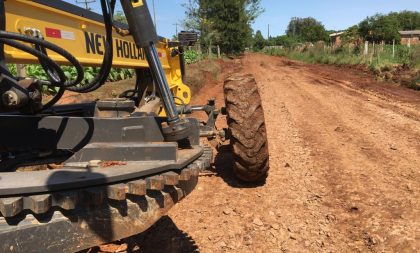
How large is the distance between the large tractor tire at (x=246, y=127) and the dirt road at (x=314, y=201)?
359 mm

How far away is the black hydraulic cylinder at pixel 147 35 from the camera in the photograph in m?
2.34

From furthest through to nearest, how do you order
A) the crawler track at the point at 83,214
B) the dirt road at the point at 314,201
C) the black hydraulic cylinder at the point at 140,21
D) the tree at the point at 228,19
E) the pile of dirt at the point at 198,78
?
the tree at the point at 228,19
the pile of dirt at the point at 198,78
the dirt road at the point at 314,201
the black hydraulic cylinder at the point at 140,21
the crawler track at the point at 83,214

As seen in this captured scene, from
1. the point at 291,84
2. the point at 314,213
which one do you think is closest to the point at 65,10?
the point at 314,213

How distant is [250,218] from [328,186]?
4.09 ft

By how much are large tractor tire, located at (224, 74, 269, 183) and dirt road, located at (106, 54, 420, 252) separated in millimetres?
359

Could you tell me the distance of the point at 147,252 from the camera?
11.9 ft

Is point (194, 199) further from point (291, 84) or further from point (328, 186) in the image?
point (291, 84)

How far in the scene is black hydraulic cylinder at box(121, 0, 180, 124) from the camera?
2341 millimetres

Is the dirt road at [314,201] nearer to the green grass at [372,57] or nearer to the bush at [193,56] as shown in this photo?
the green grass at [372,57]

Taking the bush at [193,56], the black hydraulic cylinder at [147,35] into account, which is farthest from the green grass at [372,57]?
the black hydraulic cylinder at [147,35]

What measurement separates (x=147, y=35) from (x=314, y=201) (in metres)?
2.91

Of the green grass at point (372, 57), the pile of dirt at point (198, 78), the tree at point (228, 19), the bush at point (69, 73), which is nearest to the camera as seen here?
the bush at point (69, 73)

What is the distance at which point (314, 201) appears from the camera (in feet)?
15.3

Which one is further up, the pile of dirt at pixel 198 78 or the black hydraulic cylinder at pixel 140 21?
the black hydraulic cylinder at pixel 140 21
